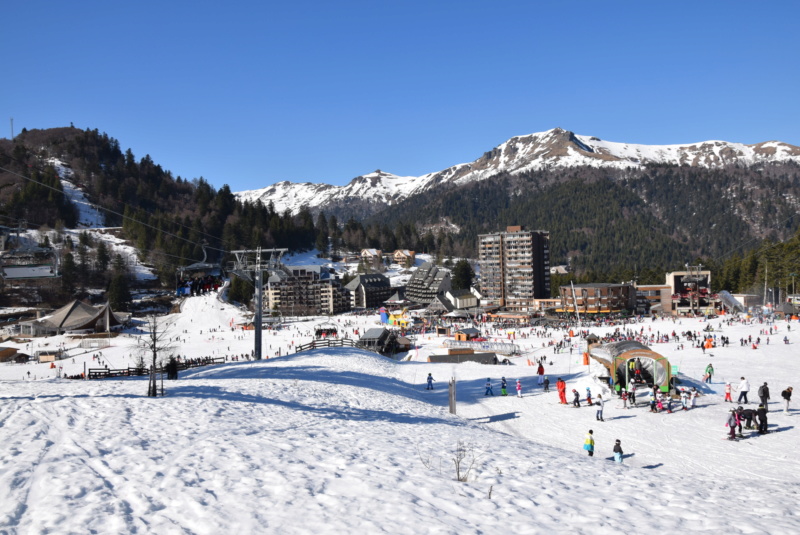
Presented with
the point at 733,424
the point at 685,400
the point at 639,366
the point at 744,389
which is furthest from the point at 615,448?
the point at 639,366

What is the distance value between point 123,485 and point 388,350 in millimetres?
37105

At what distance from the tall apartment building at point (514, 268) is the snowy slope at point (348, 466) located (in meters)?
84.2

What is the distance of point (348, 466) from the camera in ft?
27.7

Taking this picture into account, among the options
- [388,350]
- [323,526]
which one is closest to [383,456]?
[323,526]

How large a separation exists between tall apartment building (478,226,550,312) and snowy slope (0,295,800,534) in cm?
8419

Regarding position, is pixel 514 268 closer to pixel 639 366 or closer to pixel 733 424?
pixel 639 366

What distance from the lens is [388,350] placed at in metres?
43.8

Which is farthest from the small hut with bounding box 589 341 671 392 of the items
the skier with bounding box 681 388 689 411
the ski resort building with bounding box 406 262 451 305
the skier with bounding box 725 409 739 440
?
the ski resort building with bounding box 406 262 451 305

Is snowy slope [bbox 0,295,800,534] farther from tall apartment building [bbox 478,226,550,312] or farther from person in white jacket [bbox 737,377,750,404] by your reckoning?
tall apartment building [bbox 478,226,550,312]

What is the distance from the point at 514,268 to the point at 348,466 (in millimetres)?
98871

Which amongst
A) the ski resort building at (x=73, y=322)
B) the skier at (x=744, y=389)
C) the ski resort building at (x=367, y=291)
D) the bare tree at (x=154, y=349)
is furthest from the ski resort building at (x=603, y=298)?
the ski resort building at (x=73, y=322)

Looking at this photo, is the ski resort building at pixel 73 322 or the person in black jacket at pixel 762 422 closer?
the person in black jacket at pixel 762 422

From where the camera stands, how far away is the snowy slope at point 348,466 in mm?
6328

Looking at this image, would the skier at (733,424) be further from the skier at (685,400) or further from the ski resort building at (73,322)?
the ski resort building at (73,322)
